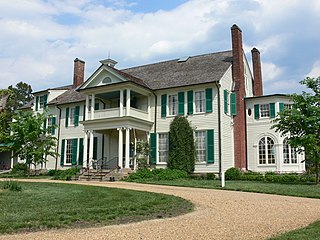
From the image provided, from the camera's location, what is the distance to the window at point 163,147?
2448 centimetres

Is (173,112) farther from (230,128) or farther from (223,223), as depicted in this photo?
(223,223)

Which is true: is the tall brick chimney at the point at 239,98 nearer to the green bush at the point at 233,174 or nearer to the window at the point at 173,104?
the green bush at the point at 233,174

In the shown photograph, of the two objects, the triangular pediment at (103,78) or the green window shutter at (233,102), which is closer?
the green window shutter at (233,102)

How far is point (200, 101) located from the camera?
79.0 ft

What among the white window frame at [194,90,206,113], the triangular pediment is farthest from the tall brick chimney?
the triangular pediment

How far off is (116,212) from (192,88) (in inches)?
638

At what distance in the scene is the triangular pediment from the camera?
81.5 feet

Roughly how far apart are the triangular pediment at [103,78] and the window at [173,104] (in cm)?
389

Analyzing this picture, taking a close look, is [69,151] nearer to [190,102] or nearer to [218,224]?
[190,102]

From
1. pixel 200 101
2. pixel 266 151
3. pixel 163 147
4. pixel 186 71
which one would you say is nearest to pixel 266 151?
pixel 266 151

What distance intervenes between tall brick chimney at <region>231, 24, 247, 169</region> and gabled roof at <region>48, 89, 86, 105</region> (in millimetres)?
12684

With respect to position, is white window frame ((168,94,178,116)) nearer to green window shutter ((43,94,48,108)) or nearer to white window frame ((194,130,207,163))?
white window frame ((194,130,207,163))

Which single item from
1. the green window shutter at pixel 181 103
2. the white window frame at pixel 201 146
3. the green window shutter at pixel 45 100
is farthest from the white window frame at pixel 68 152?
the white window frame at pixel 201 146

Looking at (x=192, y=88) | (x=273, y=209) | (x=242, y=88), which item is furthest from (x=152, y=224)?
(x=242, y=88)
